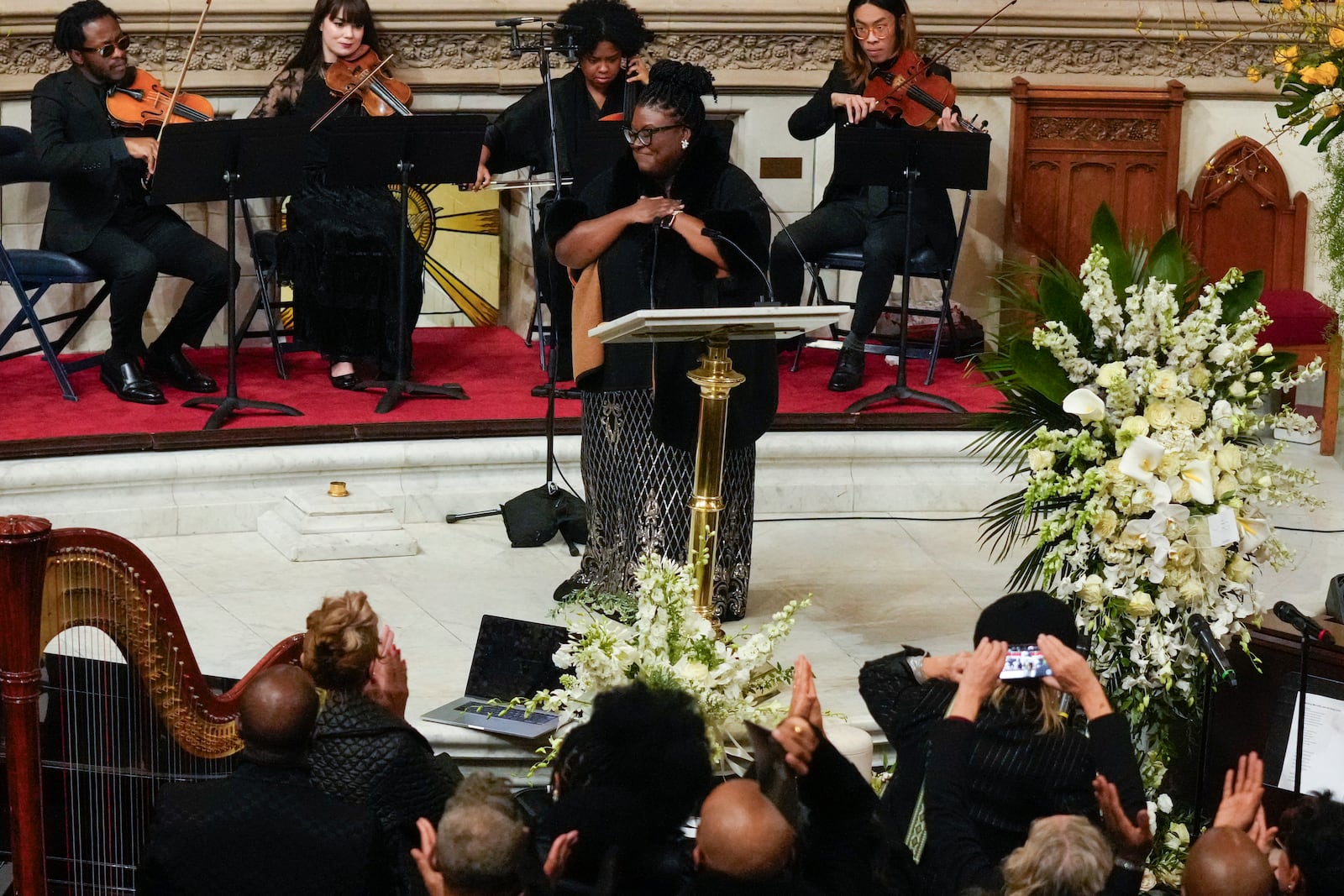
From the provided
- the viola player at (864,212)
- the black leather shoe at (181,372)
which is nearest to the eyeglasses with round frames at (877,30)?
the viola player at (864,212)

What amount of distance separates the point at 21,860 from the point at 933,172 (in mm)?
4644

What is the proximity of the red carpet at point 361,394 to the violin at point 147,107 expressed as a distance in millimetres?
1031

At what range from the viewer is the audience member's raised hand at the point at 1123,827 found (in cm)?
296

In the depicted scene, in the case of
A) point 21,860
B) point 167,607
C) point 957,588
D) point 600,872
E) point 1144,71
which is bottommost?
point 957,588

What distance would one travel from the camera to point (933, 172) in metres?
6.90

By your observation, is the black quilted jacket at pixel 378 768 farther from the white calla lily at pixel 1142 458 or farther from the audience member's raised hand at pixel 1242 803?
the white calla lily at pixel 1142 458

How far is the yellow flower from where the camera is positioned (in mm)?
4680

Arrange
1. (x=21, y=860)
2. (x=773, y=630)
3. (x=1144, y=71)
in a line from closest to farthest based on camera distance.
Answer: (x=21, y=860), (x=773, y=630), (x=1144, y=71)

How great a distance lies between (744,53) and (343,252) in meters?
2.17

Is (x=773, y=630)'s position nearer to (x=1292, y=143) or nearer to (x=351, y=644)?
(x=351, y=644)

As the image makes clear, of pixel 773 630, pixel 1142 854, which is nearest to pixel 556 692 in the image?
pixel 773 630

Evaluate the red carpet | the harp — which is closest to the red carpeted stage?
the red carpet

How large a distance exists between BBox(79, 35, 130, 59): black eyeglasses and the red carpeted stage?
127cm

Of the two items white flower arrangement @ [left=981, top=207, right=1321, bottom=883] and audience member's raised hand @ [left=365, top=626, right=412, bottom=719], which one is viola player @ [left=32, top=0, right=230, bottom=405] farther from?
white flower arrangement @ [left=981, top=207, right=1321, bottom=883]
